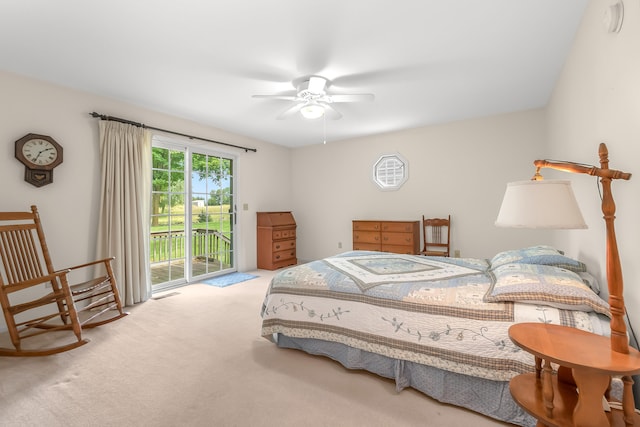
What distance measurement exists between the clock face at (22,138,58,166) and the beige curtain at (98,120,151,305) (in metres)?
0.43

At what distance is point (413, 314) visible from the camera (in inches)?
72.0

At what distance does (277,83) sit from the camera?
10.00ft

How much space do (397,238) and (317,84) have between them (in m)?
2.77

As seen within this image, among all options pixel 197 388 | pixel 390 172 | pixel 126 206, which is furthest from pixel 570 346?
pixel 390 172

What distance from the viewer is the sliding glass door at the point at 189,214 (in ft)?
13.6

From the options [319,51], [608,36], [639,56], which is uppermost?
→ [319,51]

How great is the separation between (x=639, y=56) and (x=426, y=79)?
1918mm

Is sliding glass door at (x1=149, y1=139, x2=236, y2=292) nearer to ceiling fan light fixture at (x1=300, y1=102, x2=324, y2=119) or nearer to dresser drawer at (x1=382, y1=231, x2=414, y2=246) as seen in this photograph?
ceiling fan light fixture at (x1=300, y1=102, x2=324, y2=119)

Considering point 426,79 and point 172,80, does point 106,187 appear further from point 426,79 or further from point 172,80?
point 426,79

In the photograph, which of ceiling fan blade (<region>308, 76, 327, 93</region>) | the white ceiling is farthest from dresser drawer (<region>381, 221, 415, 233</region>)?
ceiling fan blade (<region>308, 76, 327, 93</region>)

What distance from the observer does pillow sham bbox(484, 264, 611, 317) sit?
149 cm

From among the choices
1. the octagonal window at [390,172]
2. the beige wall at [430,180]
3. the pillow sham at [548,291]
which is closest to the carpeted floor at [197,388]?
the pillow sham at [548,291]

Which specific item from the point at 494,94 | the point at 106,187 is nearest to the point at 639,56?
the point at 494,94

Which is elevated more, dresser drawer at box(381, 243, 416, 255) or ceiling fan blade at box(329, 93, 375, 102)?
ceiling fan blade at box(329, 93, 375, 102)
